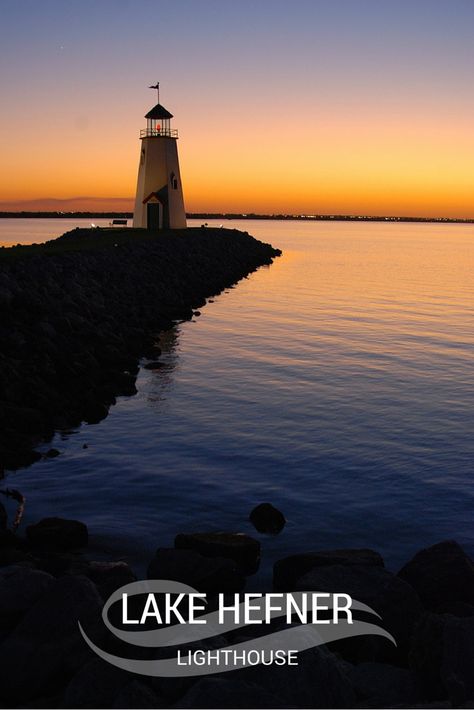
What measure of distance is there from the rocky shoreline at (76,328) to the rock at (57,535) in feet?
9.76

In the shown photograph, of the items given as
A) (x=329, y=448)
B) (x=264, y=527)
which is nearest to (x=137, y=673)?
(x=264, y=527)

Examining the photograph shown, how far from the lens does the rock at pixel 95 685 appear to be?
16.3ft

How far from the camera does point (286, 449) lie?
12594 mm

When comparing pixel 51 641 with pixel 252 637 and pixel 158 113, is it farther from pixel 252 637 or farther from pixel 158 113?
pixel 158 113

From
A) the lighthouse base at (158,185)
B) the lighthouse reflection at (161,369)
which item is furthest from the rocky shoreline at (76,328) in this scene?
the lighthouse base at (158,185)

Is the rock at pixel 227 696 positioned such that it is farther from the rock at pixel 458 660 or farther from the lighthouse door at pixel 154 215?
the lighthouse door at pixel 154 215

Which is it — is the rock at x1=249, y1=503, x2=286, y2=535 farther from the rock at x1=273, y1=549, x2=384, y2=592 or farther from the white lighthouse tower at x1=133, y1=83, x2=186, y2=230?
the white lighthouse tower at x1=133, y1=83, x2=186, y2=230

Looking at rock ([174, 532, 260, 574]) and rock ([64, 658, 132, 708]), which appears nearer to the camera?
rock ([64, 658, 132, 708])

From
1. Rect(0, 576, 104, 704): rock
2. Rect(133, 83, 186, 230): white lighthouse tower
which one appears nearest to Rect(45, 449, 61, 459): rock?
Rect(0, 576, 104, 704): rock

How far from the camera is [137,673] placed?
5215 millimetres

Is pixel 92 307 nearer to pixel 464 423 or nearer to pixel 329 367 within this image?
pixel 329 367

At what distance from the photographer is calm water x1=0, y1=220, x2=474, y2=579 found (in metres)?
9.49

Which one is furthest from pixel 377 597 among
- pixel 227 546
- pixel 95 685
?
pixel 95 685

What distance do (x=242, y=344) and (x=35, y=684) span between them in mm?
18488
